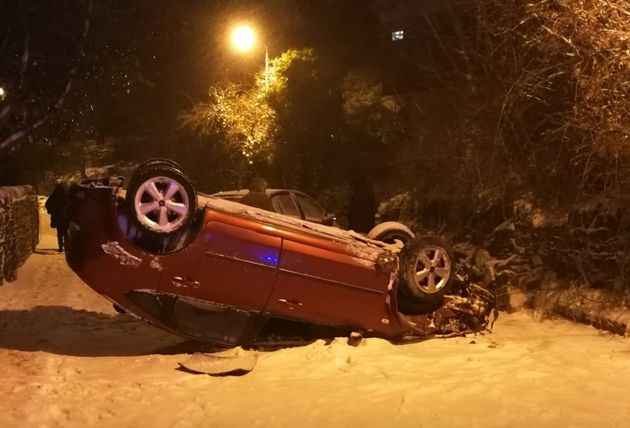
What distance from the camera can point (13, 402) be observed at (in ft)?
17.0

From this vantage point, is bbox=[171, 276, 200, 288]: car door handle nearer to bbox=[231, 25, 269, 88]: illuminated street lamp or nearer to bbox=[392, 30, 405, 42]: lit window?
bbox=[231, 25, 269, 88]: illuminated street lamp

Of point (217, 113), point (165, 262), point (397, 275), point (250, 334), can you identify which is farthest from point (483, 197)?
point (217, 113)

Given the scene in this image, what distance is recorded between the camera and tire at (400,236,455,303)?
7160mm

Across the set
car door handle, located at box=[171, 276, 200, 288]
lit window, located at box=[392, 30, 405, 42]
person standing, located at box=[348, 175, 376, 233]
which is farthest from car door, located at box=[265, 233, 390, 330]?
lit window, located at box=[392, 30, 405, 42]

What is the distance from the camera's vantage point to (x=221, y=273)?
6316 millimetres

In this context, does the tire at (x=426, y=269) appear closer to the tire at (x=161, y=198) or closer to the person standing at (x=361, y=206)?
the tire at (x=161, y=198)

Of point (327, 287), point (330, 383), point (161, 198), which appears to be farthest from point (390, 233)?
point (161, 198)

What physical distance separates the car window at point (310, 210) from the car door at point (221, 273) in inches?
163

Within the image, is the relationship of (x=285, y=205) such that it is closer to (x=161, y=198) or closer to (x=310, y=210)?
(x=310, y=210)

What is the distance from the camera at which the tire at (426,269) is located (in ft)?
23.5

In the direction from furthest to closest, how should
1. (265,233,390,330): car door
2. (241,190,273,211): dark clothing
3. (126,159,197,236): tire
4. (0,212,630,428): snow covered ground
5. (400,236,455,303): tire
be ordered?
(241,190,273,211): dark clothing < (400,236,455,303): tire < (265,233,390,330): car door < (126,159,197,236): tire < (0,212,630,428): snow covered ground

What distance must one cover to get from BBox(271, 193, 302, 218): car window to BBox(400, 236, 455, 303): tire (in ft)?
11.4

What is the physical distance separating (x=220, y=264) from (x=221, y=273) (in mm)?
91

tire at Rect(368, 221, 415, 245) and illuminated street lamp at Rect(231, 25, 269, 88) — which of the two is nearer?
tire at Rect(368, 221, 415, 245)
